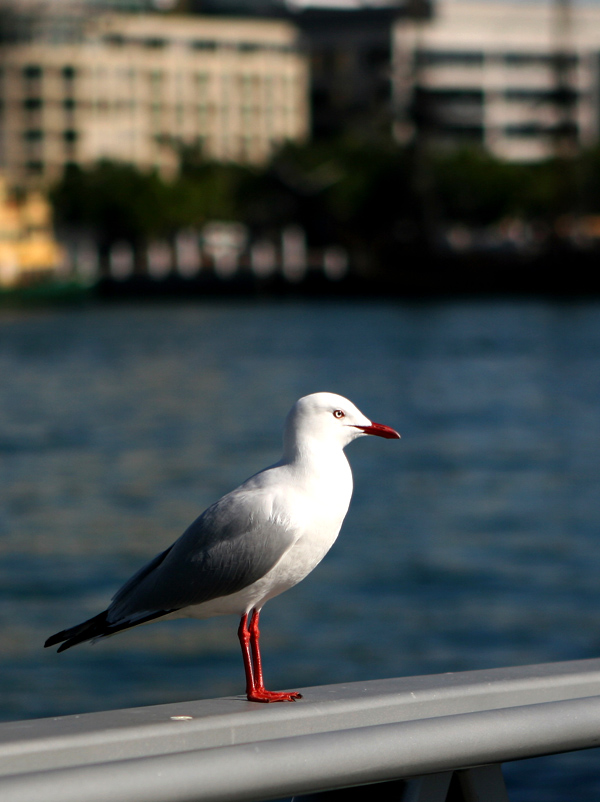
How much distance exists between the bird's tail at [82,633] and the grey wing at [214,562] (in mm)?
26

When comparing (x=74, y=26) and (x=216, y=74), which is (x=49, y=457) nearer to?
(x=74, y=26)

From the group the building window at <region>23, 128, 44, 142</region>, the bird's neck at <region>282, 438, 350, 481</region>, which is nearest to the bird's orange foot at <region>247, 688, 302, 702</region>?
the bird's neck at <region>282, 438, 350, 481</region>

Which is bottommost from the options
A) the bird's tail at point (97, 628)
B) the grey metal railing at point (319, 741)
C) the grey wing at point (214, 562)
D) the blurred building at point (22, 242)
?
the blurred building at point (22, 242)

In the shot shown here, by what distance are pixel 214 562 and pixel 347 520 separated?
12.6 m

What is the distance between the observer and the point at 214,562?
2.65 m

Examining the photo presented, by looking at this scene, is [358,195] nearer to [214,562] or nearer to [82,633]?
[214,562]

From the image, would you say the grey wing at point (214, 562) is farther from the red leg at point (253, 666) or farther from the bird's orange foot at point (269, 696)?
the bird's orange foot at point (269, 696)

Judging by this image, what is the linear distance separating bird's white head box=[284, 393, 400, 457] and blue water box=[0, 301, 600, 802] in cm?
385

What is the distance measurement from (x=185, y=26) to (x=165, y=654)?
116681 millimetres

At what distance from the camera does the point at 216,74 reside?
122m

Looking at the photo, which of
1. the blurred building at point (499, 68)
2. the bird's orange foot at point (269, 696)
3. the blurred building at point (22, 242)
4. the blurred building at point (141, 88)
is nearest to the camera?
the bird's orange foot at point (269, 696)

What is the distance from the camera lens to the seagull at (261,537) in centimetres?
259

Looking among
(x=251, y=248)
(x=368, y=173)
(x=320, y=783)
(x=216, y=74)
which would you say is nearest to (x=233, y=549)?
(x=320, y=783)

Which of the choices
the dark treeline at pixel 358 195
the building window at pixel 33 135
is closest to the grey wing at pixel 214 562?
the dark treeline at pixel 358 195
